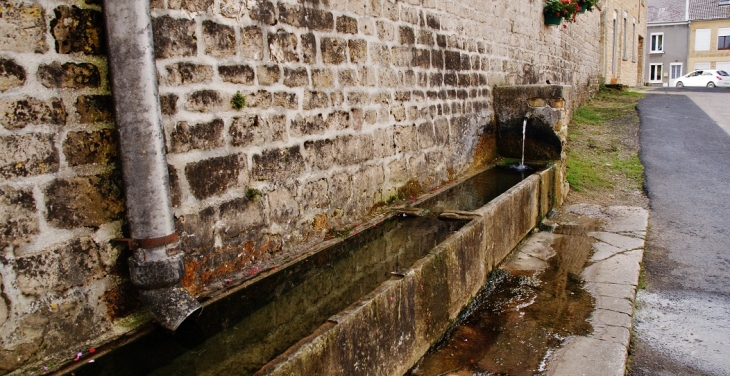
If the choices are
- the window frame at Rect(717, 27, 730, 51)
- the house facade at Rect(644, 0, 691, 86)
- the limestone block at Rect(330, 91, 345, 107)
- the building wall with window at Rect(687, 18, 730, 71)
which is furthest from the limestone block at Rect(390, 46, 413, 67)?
the window frame at Rect(717, 27, 730, 51)

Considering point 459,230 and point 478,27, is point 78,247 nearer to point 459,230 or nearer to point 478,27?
point 459,230

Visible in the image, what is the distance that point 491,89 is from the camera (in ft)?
22.1

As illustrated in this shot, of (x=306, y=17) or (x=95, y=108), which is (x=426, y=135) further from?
(x=95, y=108)

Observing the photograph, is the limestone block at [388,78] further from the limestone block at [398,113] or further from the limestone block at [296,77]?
the limestone block at [296,77]

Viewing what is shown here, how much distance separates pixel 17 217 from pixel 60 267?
0.26 meters

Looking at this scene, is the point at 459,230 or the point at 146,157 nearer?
the point at 146,157

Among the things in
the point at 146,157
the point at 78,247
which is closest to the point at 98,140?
the point at 146,157

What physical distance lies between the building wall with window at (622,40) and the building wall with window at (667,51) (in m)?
16.1

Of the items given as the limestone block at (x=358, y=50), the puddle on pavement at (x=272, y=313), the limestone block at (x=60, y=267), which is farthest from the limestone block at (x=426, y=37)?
the limestone block at (x=60, y=267)

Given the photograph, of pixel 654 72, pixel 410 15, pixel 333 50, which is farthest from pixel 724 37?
pixel 333 50

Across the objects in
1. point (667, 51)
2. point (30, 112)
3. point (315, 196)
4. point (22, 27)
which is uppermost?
point (667, 51)

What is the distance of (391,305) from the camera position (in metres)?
2.58

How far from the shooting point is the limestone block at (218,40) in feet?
8.74

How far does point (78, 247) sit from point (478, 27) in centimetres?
522
